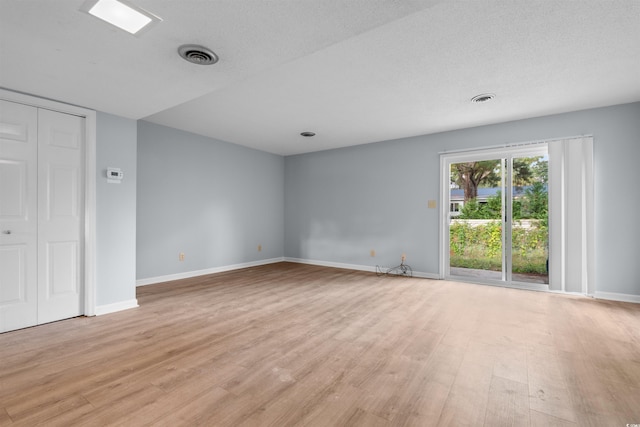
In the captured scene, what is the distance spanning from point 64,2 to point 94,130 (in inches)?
78.8

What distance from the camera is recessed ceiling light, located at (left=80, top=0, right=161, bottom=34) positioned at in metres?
1.70

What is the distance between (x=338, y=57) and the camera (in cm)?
275

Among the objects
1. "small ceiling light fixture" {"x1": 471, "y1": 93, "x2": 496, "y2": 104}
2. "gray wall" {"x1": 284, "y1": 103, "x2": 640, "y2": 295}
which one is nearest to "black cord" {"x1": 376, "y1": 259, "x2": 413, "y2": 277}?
"gray wall" {"x1": 284, "y1": 103, "x2": 640, "y2": 295}

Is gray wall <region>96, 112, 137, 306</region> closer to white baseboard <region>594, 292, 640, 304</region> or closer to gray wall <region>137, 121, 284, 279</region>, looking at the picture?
gray wall <region>137, 121, 284, 279</region>

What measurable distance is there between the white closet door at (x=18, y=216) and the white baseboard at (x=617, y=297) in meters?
6.91

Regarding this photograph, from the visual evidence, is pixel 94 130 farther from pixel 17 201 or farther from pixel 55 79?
pixel 17 201

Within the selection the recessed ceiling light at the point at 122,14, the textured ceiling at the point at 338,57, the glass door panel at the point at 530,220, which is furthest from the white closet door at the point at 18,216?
the glass door panel at the point at 530,220

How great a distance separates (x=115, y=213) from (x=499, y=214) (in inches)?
221

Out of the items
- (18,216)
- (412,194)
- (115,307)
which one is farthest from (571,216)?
(18,216)

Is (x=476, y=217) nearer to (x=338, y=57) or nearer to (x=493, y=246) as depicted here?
(x=493, y=246)

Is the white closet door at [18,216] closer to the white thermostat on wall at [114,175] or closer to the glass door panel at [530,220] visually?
the white thermostat on wall at [114,175]

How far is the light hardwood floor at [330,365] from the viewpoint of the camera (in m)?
1.68

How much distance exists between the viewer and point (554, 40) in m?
2.45

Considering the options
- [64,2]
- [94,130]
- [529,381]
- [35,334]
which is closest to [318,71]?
[64,2]
